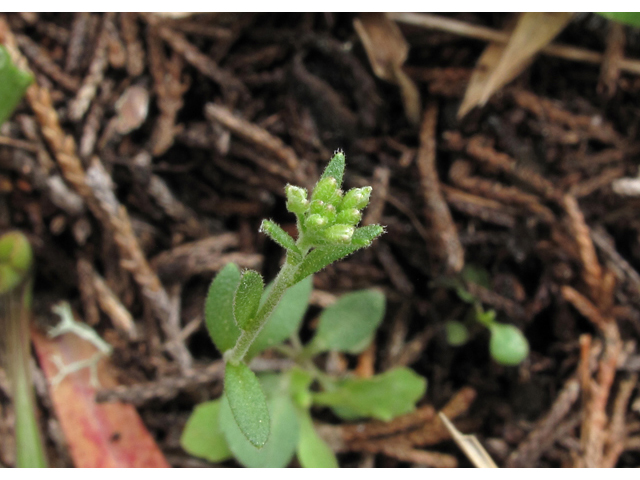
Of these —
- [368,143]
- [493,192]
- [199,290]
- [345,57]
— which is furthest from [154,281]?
[493,192]

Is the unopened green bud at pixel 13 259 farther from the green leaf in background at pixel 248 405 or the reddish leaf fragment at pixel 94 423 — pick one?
the green leaf in background at pixel 248 405

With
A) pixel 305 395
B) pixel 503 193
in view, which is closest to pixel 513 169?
pixel 503 193

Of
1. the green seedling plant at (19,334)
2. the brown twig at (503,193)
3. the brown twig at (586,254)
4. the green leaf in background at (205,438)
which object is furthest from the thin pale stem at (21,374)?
the brown twig at (586,254)

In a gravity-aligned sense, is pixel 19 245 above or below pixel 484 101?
below

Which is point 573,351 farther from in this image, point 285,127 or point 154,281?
point 154,281

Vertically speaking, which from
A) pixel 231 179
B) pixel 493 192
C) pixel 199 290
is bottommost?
pixel 199 290

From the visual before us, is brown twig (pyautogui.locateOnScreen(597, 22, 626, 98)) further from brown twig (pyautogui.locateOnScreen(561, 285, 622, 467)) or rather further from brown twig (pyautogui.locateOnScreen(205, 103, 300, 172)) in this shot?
brown twig (pyautogui.locateOnScreen(205, 103, 300, 172))

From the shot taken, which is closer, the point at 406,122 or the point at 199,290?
the point at 199,290
